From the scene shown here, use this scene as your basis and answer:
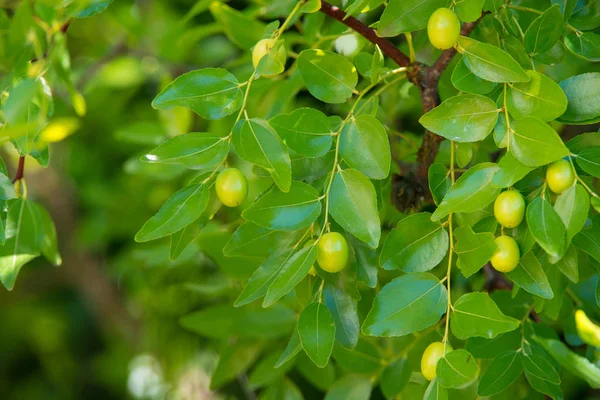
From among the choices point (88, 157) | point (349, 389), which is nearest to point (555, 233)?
point (349, 389)

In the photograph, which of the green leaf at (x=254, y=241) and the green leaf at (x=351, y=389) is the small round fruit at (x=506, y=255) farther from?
the green leaf at (x=351, y=389)

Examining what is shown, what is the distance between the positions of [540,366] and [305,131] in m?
0.28

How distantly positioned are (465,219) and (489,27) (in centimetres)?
19

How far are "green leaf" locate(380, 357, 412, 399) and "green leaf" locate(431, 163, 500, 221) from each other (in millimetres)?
282

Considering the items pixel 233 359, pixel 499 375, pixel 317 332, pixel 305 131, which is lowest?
pixel 233 359

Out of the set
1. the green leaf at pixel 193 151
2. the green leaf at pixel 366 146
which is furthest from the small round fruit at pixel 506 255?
the green leaf at pixel 193 151

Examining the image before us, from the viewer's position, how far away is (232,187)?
1.95 ft

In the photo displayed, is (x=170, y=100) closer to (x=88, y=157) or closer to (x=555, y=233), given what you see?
(x=555, y=233)

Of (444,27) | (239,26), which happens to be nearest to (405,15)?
(444,27)

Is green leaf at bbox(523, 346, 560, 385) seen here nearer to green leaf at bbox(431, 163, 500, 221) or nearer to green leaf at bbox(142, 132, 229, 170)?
green leaf at bbox(431, 163, 500, 221)

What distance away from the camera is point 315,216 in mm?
592

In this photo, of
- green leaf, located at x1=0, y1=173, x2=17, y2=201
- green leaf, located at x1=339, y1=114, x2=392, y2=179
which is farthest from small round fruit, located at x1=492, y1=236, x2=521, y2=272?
green leaf, located at x1=0, y1=173, x2=17, y2=201

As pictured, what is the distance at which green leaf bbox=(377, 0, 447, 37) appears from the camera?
601mm

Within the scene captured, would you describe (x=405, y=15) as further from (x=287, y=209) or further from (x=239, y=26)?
(x=239, y=26)
